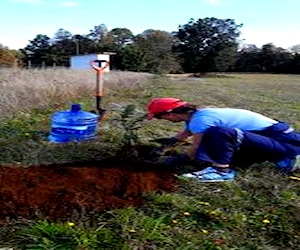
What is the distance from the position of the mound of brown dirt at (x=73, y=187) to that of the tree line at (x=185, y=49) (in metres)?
A: 45.6

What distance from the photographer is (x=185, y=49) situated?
62719 millimetres

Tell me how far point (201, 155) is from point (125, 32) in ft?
186

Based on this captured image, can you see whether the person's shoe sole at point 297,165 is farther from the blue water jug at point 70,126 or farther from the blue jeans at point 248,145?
the blue water jug at point 70,126

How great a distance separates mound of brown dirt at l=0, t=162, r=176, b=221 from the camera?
10.1 ft

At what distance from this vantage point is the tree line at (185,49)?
5419cm

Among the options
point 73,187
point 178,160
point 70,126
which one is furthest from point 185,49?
point 73,187

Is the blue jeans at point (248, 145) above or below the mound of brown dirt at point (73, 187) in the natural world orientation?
above

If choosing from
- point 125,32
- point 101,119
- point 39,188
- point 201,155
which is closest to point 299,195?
point 201,155

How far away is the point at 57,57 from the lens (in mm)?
53750

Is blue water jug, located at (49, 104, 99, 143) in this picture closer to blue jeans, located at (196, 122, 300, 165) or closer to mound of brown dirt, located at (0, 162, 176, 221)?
mound of brown dirt, located at (0, 162, 176, 221)

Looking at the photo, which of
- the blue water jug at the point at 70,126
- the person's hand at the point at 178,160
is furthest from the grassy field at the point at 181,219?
the person's hand at the point at 178,160

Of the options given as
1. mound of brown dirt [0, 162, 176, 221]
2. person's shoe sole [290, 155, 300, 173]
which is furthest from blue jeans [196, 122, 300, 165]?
mound of brown dirt [0, 162, 176, 221]

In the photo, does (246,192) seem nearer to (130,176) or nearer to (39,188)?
(130,176)

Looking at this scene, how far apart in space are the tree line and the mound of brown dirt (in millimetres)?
45575
